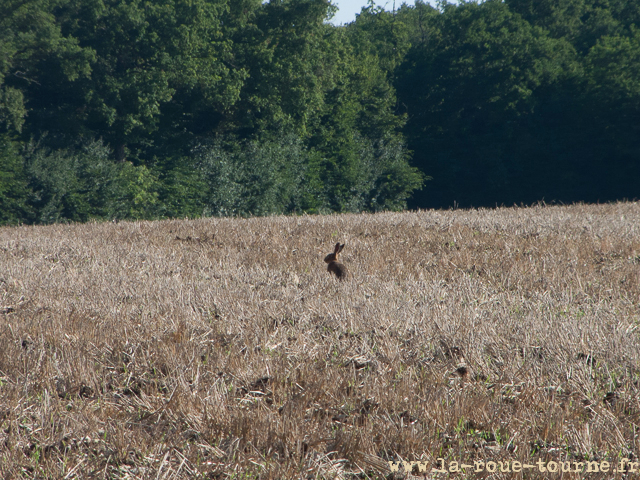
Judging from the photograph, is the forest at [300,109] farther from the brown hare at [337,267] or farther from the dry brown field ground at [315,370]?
the brown hare at [337,267]

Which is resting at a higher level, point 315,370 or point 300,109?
point 300,109

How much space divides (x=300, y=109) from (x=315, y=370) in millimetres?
29155

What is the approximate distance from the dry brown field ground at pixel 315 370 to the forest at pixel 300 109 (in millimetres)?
20690

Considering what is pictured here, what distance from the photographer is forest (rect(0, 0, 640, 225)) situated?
25906 mm

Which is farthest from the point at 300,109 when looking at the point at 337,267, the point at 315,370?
the point at 315,370

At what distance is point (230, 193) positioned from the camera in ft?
101

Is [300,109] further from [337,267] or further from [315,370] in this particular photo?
[315,370]

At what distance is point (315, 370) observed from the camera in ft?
12.2

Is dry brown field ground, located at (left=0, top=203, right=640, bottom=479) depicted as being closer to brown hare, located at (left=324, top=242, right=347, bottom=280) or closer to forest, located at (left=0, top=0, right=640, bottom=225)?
brown hare, located at (left=324, top=242, right=347, bottom=280)

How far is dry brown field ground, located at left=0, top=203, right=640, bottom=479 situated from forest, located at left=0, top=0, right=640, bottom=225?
20690 mm

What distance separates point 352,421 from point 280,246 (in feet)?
22.8

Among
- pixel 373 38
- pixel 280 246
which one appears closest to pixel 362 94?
pixel 373 38

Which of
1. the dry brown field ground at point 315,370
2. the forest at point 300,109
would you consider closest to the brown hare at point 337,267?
the dry brown field ground at point 315,370

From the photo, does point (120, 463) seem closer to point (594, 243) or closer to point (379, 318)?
point (379, 318)
